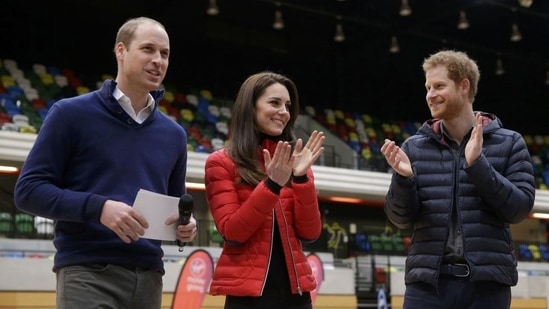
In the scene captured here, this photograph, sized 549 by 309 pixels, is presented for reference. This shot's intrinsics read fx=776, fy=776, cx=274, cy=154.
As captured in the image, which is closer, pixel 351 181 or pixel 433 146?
pixel 433 146

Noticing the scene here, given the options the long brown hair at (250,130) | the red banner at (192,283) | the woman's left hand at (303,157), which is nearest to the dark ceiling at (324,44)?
the red banner at (192,283)

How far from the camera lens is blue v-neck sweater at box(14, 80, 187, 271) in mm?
2521

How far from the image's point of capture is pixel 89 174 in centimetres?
264

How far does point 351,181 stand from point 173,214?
37.3ft

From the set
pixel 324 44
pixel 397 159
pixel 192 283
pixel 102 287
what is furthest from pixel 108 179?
pixel 324 44

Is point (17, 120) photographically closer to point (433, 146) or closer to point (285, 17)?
point (285, 17)

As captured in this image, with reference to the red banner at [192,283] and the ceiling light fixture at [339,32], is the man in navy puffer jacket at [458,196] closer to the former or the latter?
the red banner at [192,283]

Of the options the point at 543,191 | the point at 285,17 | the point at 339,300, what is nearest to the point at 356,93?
the point at 285,17

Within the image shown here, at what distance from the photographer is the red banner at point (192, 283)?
29.6 ft

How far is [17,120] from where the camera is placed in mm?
11781

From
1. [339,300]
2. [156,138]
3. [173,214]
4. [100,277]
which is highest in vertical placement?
[156,138]

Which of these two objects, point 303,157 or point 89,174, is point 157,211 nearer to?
point 89,174

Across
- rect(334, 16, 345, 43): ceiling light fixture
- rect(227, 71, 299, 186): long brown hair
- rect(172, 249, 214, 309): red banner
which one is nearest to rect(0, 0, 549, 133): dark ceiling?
rect(334, 16, 345, 43): ceiling light fixture

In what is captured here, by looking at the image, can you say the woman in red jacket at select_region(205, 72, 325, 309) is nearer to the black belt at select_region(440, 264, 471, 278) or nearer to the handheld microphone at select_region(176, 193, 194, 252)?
the handheld microphone at select_region(176, 193, 194, 252)
